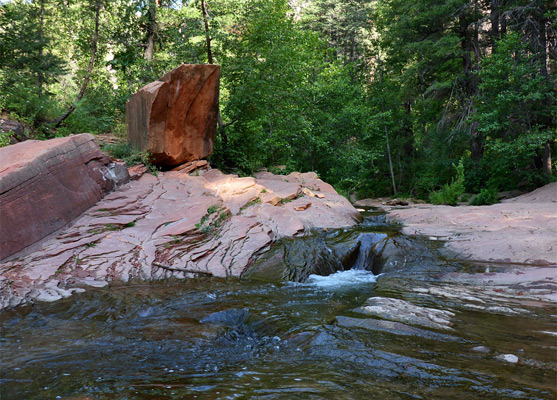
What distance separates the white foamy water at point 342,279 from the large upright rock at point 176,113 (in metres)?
6.16

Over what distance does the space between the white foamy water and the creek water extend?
75cm

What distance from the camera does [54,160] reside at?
7332mm

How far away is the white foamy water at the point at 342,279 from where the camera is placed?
21.0 ft

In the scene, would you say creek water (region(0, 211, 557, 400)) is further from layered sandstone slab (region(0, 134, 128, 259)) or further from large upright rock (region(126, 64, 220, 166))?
large upright rock (region(126, 64, 220, 166))

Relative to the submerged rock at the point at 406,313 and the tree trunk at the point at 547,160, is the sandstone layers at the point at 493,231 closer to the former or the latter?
the submerged rock at the point at 406,313

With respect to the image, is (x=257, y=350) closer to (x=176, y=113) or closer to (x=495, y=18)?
(x=176, y=113)

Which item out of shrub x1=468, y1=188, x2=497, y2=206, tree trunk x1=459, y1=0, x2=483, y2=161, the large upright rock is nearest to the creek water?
the large upright rock

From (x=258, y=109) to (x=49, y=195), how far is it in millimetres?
8732

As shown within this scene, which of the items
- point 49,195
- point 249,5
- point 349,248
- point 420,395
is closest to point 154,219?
point 49,195

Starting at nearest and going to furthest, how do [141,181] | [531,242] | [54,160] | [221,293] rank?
[221,293] < [531,242] < [54,160] < [141,181]

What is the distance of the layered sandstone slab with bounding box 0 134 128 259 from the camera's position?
625cm

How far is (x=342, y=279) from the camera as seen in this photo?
22.1 ft

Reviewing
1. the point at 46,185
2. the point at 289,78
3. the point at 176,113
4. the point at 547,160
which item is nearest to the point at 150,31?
the point at 289,78

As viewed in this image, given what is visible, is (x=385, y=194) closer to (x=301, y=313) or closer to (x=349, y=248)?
(x=349, y=248)
